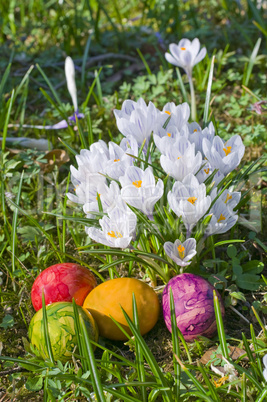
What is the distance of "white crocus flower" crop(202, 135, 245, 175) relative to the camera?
1.47 metres

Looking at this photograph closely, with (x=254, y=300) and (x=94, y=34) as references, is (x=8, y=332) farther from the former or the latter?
(x=94, y=34)

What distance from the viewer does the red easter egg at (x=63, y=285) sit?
1.54 m

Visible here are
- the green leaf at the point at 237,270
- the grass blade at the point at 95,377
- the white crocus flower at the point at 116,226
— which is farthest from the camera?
the green leaf at the point at 237,270

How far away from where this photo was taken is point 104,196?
148 centimetres

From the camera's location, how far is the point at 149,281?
5.82 ft

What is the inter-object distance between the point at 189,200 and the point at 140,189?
17 centimetres

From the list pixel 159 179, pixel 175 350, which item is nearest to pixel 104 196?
pixel 159 179

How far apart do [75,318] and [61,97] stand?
84.0 inches

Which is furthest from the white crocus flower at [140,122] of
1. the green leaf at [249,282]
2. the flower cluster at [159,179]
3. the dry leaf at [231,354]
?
the dry leaf at [231,354]

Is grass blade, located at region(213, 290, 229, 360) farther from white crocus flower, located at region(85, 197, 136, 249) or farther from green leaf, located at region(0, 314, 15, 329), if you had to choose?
green leaf, located at region(0, 314, 15, 329)

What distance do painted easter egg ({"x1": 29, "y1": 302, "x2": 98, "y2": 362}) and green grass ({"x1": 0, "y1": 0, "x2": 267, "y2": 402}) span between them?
0.17 feet

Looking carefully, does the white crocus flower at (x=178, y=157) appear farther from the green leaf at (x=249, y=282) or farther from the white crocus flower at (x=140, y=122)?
the green leaf at (x=249, y=282)

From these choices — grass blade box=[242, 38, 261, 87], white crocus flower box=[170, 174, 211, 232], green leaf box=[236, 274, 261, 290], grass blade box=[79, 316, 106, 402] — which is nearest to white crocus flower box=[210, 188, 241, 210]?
white crocus flower box=[170, 174, 211, 232]

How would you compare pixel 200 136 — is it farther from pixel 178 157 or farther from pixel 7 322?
pixel 7 322
